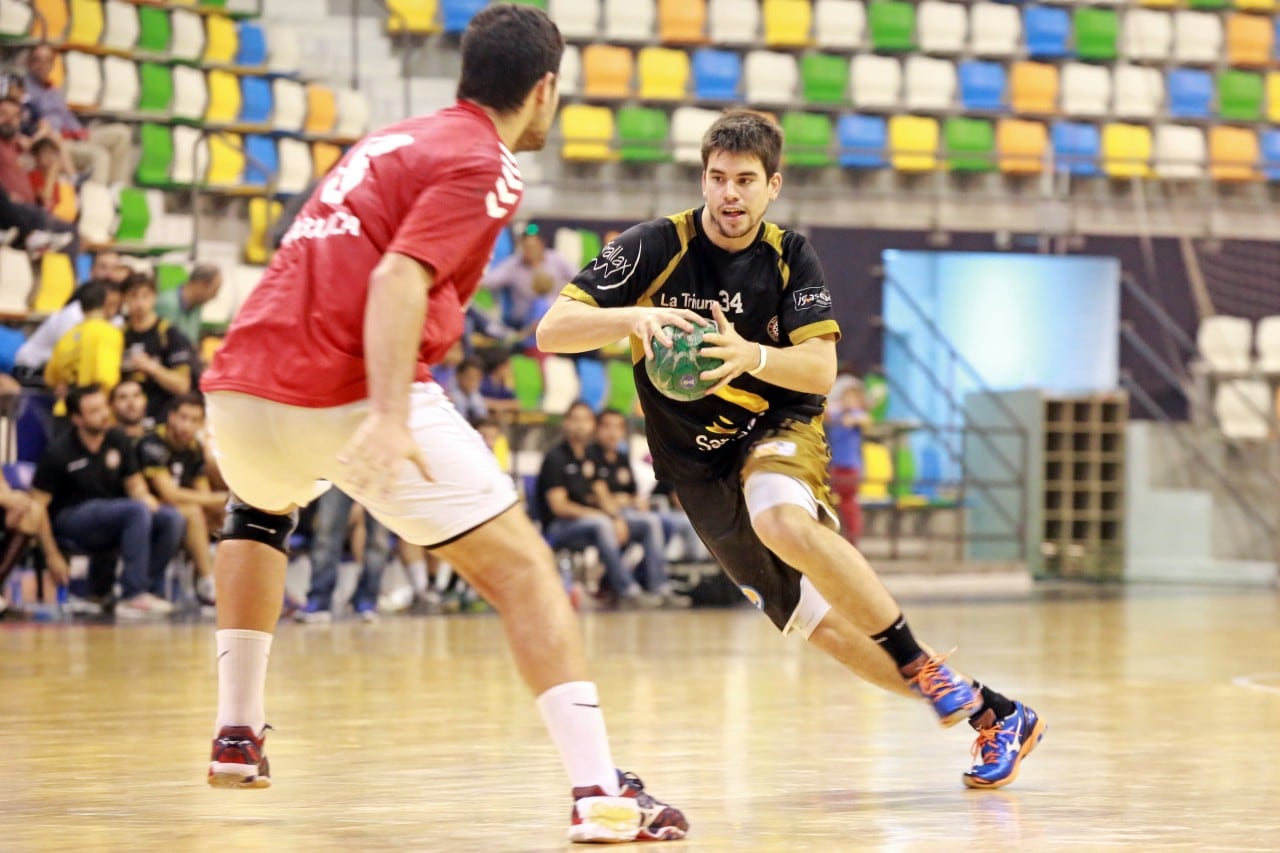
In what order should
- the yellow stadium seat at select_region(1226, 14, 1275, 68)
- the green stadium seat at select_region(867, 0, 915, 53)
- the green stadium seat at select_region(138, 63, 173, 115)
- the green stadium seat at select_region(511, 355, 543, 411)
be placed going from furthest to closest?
the yellow stadium seat at select_region(1226, 14, 1275, 68) < the green stadium seat at select_region(867, 0, 915, 53) < the green stadium seat at select_region(138, 63, 173, 115) < the green stadium seat at select_region(511, 355, 543, 411)

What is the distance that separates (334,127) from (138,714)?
1153 cm

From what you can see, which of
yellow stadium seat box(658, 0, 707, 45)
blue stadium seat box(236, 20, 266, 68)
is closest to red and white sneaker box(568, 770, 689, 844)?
blue stadium seat box(236, 20, 266, 68)

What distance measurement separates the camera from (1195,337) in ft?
61.9

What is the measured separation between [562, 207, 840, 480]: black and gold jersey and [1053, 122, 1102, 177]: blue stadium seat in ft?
49.9

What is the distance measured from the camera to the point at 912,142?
19125mm

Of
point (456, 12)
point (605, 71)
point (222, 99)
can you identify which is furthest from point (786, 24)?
point (222, 99)

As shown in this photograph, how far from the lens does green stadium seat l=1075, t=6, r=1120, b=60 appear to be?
65.9 feet

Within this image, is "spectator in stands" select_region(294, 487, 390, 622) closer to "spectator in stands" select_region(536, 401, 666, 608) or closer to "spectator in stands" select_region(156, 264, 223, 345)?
"spectator in stands" select_region(536, 401, 666, 608)

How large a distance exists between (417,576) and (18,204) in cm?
382

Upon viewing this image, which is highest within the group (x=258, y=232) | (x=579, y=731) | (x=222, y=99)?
(x=222, y=99)

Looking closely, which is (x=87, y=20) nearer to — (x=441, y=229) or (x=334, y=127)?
(x=334, y=127)

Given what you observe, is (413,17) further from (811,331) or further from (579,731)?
(579,731)

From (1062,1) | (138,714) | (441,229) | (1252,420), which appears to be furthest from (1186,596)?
(441,229)

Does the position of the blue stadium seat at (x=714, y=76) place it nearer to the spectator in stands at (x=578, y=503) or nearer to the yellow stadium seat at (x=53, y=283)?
the spectator in stands at (x=578, y=503)
